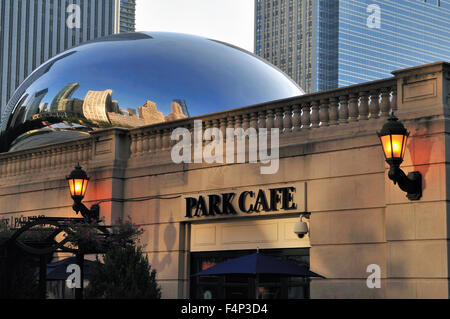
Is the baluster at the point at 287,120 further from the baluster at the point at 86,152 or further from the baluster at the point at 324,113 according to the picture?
the baluster at the point at 86,152

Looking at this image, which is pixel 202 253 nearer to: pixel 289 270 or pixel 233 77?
pixel 289 270

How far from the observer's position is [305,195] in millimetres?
15102

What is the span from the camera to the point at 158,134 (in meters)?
18.8

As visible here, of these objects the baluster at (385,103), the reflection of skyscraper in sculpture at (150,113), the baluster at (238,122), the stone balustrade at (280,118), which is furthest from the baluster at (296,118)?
the reflection of skyscraper in sculpture at (150,113)

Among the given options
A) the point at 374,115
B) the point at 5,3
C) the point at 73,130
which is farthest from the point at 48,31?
the point at 374,115

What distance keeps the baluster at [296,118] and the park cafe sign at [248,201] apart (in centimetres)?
119

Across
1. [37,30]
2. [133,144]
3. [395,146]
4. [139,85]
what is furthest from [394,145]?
[37,30]

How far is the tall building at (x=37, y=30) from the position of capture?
5492 inches

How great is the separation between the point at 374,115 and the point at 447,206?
246 cm

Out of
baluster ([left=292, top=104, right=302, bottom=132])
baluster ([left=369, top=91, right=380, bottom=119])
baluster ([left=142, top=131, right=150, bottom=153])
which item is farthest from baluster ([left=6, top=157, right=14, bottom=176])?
baluster ([left=369, top=91, right=380, bottom=119])

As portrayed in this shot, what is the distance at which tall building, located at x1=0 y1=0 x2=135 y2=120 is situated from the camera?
13950 centimetres

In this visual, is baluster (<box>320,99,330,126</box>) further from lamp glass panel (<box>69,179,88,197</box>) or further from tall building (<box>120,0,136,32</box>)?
tall building (<box>120,0,136,32</box>)

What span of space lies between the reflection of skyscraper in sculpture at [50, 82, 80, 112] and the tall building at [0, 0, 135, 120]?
118m

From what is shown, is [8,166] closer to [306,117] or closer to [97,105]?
[97,105]
